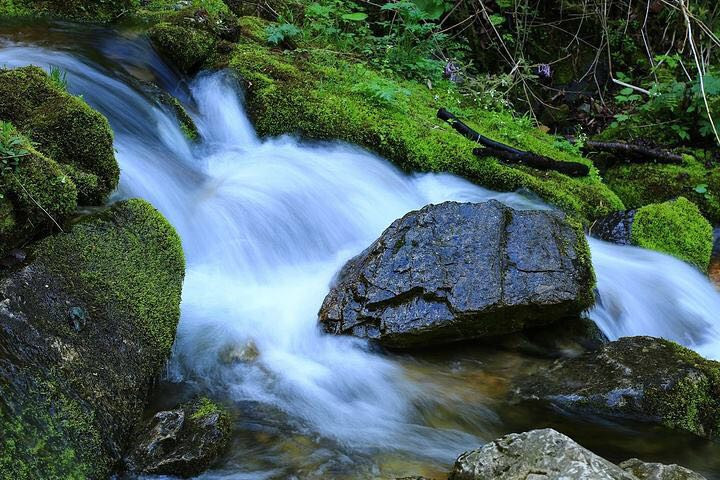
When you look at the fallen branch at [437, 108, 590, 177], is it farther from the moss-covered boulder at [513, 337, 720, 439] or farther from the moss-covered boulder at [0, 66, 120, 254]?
the moss-covered boulder at [0, 66, 120, 254]

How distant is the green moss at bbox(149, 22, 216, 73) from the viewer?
21.3 ft

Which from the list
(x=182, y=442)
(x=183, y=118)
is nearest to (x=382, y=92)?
(x=183, y=118)

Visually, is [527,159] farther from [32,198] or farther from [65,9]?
[65,9]

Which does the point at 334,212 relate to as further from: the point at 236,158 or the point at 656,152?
the point at 656,152

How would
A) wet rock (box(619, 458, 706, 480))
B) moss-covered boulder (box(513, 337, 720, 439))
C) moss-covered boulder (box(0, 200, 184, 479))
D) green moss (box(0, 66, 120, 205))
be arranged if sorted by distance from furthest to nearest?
green moss (box(0, 66, 120, 205)), moss-covered boulder (box(513, 337, 720, 439)), wet rock (box(619, 458, 706, 480)), moss-covered boulder (box(0, 200, 184, 479))

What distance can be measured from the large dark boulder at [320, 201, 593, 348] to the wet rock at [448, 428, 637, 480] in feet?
4.10

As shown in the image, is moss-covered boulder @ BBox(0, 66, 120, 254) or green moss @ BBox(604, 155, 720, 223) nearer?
moss-covered boulder @ BBox(0, 66, 120, 254)

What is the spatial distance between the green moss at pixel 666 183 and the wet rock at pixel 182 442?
5.20 m

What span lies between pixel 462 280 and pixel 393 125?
2555 millimetres

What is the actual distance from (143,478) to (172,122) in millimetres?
3766

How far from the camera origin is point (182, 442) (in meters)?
2.96

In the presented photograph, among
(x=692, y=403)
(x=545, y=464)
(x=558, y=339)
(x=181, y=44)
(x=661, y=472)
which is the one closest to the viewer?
(x=545, y=464)

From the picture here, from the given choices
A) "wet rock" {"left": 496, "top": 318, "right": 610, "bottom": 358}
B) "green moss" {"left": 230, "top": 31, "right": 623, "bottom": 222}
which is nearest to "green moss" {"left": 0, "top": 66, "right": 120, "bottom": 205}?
"green moss" {"left": 230, "top": 31, "right": 623, "bottom": 222}

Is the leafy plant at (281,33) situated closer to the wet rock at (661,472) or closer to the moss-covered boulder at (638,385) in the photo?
the moss-covered boulder at (638,385)
